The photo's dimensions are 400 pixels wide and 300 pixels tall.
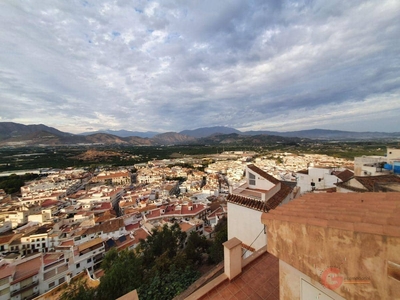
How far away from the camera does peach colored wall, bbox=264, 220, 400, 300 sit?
1.47 m

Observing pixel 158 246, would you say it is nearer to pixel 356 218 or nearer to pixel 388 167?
pixel 356 218

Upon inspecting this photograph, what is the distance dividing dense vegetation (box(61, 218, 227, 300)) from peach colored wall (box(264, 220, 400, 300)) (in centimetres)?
549

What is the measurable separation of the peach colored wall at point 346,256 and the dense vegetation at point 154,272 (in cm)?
549

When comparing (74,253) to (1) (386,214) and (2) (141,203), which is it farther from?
(1) (386,214)

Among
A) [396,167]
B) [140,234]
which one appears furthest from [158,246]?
[396,167]

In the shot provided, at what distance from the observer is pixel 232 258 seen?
3.82 m

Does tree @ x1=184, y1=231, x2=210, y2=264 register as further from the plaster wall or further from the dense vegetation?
the plaster wall

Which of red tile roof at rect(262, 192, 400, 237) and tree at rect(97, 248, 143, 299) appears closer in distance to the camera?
red tile roof at rect(262, 192, 400, 237)

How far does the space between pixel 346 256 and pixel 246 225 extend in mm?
4707

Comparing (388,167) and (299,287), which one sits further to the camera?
(388,167)

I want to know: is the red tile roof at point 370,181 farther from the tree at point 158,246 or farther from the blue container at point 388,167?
the tree at point 158,246

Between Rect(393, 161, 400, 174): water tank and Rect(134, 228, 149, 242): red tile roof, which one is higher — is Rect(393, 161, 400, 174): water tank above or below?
above

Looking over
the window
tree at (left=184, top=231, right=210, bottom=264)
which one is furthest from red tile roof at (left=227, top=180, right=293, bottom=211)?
tree at (left=184, top=231, right=210, bottom=264)

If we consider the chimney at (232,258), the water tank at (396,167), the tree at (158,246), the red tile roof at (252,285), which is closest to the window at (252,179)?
the red tile roof at (252,285)
